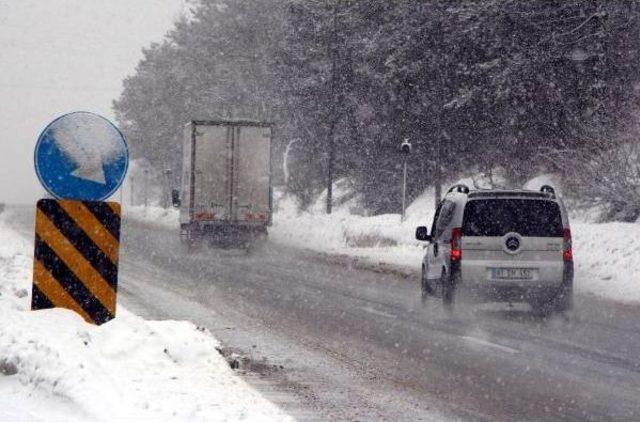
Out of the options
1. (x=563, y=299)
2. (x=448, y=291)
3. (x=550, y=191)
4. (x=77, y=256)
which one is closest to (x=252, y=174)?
(x=448, y=291)

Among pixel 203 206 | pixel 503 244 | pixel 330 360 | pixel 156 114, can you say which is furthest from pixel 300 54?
pixel 156 114

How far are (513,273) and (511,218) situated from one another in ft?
2.59

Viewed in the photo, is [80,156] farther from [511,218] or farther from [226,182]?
[226,182]

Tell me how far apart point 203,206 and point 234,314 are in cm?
1569

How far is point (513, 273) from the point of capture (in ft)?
47.1

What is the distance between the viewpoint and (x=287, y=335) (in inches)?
483

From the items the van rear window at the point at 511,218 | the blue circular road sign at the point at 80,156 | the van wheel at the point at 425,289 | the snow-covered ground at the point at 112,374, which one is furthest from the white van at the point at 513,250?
the blue circular road sign at the point at 80,156

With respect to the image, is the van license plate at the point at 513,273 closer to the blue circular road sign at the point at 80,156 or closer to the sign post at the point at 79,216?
the sign post at the point at 79,216

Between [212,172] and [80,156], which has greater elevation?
[212,172]

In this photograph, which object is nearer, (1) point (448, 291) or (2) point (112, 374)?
(2) point (112, 374)

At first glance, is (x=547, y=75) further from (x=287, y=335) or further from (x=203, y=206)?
(x=287, y=335)

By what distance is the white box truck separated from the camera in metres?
29.2

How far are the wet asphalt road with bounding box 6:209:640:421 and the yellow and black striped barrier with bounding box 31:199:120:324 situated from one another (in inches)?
63.1

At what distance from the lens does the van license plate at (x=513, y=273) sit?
14.3m
